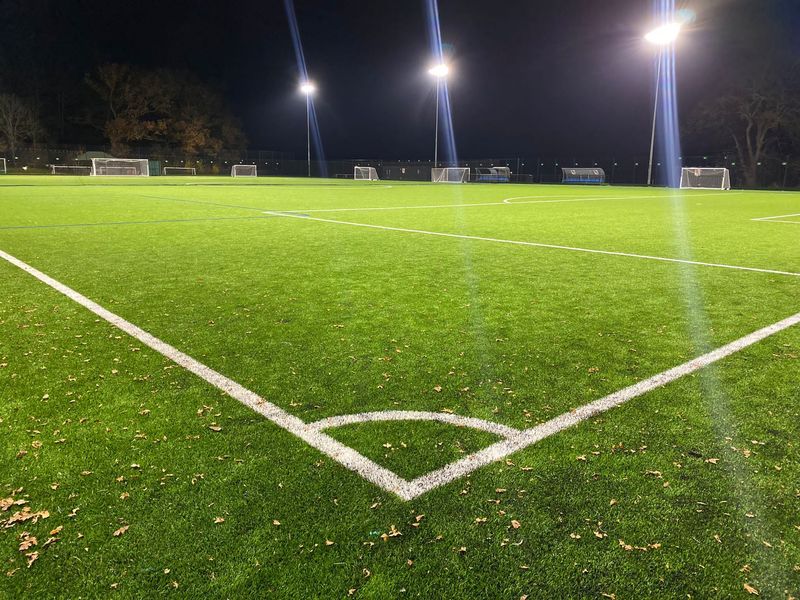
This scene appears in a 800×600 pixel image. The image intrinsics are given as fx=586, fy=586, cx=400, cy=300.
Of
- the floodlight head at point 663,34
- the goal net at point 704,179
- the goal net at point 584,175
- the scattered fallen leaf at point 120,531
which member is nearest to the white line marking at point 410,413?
the scattered fallen leaf at point 120,531

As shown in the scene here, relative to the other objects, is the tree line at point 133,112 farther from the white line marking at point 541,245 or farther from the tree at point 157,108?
the white line marking at point 541,245

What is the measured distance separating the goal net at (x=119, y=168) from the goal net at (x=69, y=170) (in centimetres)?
300

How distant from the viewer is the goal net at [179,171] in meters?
60.4

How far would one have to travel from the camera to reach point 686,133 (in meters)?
51.0

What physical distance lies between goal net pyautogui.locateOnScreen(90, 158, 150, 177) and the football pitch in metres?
51.1

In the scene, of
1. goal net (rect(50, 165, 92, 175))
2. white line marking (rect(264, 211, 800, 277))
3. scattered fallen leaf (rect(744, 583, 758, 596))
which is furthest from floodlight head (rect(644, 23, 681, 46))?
goal net (rect(50, 165, 92, 175))

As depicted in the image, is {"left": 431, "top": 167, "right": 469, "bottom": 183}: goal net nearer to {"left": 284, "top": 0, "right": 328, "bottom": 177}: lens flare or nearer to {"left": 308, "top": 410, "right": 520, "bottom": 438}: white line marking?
{"left": 284, "top": 0, "right": 328, "bottom": 177}: lens flare

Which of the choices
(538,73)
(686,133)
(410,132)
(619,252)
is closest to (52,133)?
(410,132)

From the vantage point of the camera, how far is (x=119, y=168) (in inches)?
2025

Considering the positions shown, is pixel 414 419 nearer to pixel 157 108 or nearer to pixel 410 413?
pixel 410 413

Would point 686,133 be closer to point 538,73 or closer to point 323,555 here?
point 538,73

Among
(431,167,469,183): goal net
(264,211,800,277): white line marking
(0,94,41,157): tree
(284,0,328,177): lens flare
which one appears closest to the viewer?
(264,211,800,277): white line marking

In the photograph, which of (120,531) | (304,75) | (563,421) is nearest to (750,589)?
(563,421)

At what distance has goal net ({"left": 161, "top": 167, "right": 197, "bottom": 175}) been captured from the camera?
60.4 m
